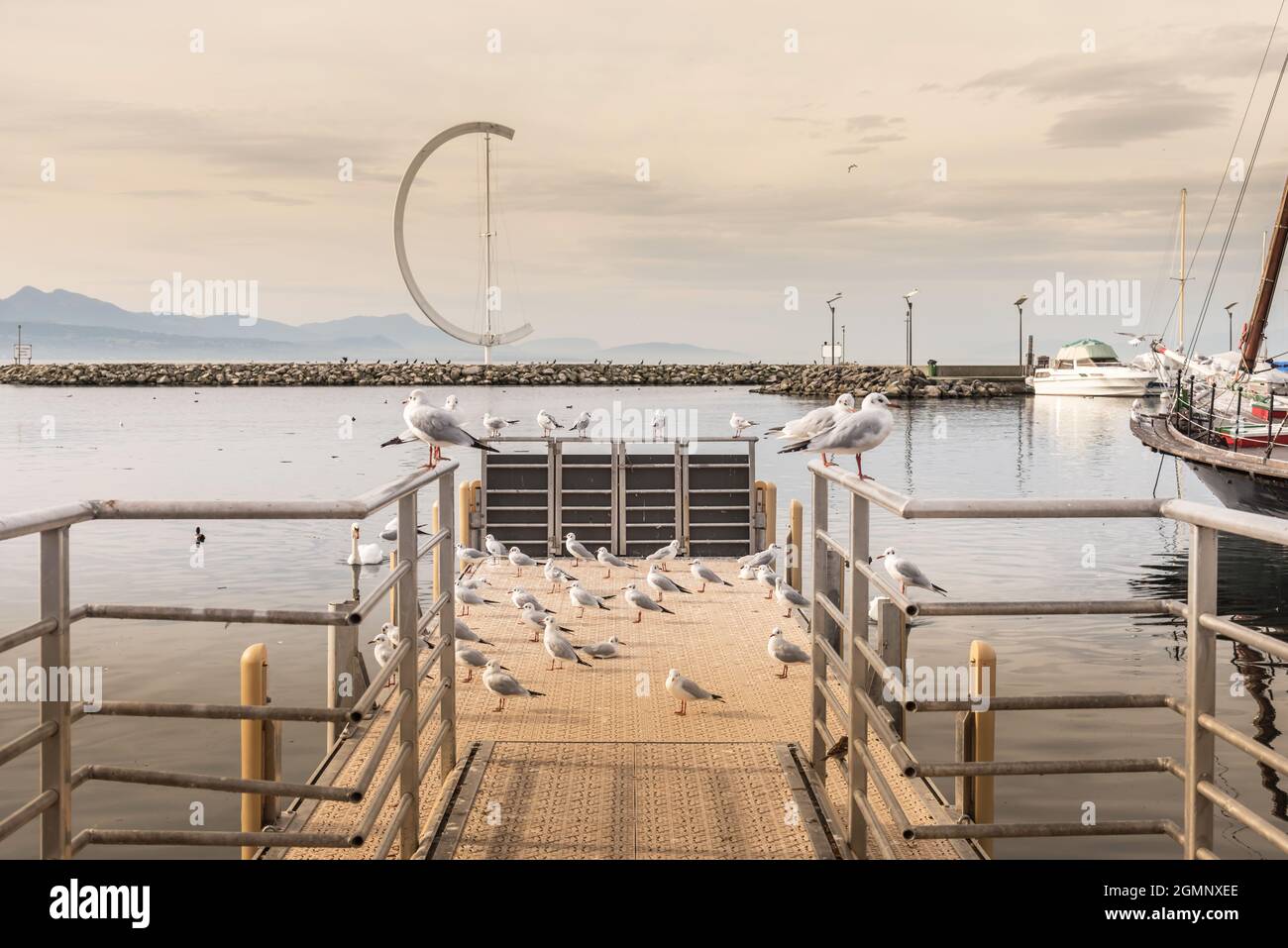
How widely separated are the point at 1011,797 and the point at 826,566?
556 centimetres

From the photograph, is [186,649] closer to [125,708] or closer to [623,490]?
[623,490]

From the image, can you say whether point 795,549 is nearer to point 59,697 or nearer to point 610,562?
point 610,562

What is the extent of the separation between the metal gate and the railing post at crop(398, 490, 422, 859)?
14.3 meters

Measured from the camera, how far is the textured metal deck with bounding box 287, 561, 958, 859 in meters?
5.79

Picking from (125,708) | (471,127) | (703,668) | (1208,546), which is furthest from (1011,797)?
(471,127)

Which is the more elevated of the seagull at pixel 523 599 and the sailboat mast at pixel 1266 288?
the sailboat mast at pixel 1266 288

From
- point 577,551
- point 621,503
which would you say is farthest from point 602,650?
point 621,503

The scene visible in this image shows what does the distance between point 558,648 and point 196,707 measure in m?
6.86

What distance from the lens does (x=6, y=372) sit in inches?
5650

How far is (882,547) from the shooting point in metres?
27.2

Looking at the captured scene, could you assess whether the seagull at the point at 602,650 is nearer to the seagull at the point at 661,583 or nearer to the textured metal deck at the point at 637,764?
the textured metal deck at the point at 637,764

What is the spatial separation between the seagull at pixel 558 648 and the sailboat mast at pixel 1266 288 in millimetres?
26817

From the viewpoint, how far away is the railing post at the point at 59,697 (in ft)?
11.9

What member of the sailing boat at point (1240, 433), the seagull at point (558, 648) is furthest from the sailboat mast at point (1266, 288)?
the seagull at point (558, 648)
